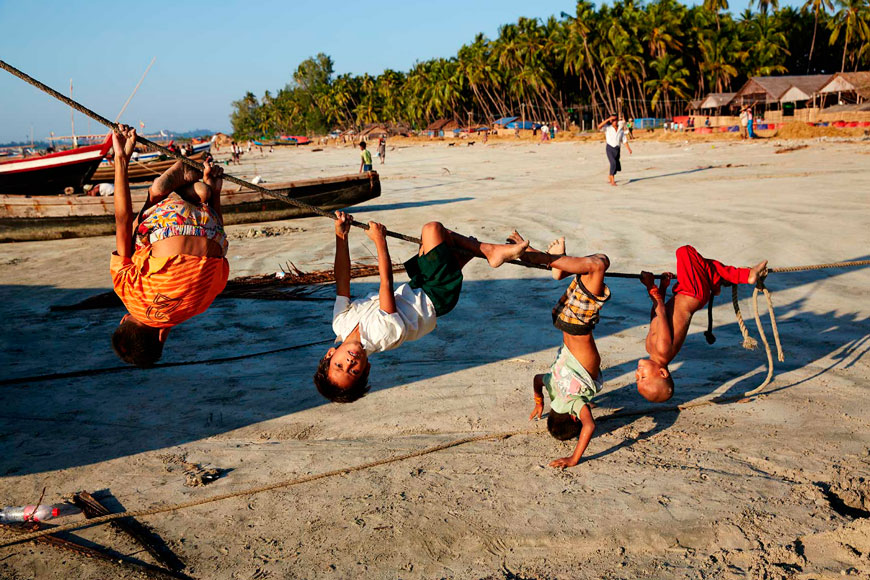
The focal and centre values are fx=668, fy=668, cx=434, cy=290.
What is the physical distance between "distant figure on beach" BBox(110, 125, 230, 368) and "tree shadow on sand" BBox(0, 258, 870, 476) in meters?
1.06

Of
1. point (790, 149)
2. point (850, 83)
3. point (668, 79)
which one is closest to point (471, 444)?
point (790, 149)

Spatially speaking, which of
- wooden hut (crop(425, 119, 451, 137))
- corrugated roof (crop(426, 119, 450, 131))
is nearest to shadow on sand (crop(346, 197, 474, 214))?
wooden hut (crop(425, 119, 451, 137))

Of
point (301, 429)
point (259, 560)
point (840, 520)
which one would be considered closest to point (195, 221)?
point (301, 429)

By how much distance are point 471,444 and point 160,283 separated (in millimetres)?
2428

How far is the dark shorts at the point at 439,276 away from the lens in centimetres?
452

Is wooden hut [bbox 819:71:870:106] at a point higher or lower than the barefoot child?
higher

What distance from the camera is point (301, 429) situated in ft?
17.5

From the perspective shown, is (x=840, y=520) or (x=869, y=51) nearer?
(x=840, y=520)

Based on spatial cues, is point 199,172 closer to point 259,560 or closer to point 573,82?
point 259,560

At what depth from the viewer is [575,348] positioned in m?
4.82

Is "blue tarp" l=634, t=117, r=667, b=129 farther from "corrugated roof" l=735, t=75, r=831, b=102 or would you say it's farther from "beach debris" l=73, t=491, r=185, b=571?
"beach debris" l=73, t=491, r=185, b=571

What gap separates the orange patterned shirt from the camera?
4.34 m

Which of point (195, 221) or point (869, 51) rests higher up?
point (869, 51)

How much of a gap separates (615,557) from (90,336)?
6752 millimetres
